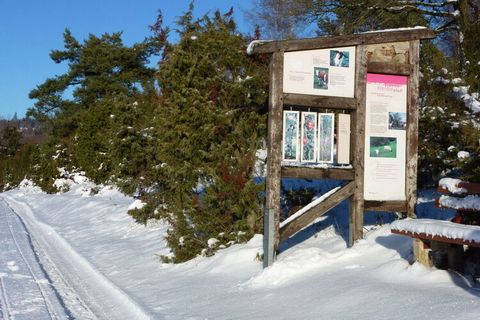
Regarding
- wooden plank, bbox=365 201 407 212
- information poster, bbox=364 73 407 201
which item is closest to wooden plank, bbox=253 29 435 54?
information poster, bbox=364 73 407 201

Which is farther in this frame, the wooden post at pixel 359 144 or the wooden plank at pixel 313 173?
the wooden post at pixel 359 144

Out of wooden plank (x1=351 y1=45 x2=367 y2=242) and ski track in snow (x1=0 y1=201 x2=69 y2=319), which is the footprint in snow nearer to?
ski track in snow (x1=0 y1=201 x2=69 y2=319)

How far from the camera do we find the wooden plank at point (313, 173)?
744cm

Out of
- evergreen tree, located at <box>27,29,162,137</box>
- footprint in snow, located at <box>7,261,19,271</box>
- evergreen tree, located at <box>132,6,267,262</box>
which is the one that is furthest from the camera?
evergreen tree, located at <box>27,29,162,137</box>

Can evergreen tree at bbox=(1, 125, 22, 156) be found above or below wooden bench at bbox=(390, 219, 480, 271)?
above

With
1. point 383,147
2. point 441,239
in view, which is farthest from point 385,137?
point 441,239

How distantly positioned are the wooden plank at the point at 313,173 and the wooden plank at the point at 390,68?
4.93ft

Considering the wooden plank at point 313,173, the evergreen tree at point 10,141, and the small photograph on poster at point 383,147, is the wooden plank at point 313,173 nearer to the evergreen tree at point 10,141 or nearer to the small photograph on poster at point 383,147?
the small photograph on poster at point 383,147

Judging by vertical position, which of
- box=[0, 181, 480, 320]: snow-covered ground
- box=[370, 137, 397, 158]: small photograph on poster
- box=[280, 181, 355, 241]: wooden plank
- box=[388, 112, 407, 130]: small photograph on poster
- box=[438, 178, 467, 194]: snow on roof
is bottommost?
box=[0, 181, 480, 320]: snow-covered ground

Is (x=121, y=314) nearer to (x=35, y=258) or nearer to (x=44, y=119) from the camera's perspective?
(x=35, y=258)

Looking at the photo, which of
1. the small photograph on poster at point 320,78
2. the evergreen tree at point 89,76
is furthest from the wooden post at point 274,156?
the evergreen tree at point 89,76

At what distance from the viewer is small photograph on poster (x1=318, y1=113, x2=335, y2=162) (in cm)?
761

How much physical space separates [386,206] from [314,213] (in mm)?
1114

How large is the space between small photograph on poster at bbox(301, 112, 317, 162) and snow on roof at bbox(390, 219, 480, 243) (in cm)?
188
